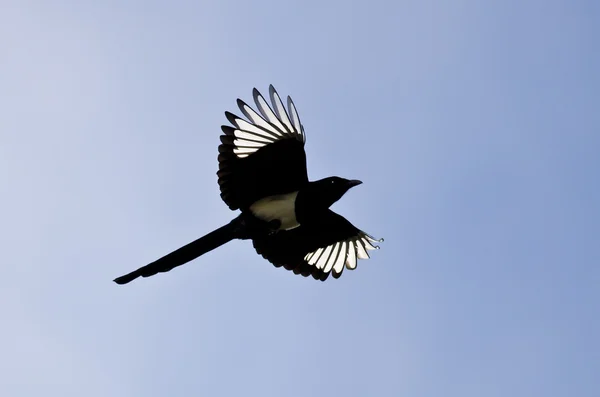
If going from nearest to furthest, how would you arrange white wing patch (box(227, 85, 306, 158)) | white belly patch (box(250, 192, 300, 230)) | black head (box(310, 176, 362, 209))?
white wing patch (box(227, 85, 306, 158)) < black head (box(310, 176, 362, 209)) < white belly patch (box(250, 192, 300, 230))

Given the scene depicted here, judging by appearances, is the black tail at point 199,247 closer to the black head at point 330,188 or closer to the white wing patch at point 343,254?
the black head at point 330,188

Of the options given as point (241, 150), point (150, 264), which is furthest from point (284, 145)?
point (150, 264)

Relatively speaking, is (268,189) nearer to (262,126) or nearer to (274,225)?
(274,225)

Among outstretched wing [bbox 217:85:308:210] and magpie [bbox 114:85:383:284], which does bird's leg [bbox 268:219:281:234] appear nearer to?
magpie [bbox 114:85:383:284]

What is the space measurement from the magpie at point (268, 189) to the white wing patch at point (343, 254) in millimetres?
372

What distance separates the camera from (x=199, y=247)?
10164 millimetres

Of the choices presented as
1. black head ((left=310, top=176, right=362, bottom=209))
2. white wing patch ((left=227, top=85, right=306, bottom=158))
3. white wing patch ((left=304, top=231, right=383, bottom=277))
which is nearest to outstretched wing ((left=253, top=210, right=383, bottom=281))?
white wing patch ((left=304, top=231, right=383, bottom=277))

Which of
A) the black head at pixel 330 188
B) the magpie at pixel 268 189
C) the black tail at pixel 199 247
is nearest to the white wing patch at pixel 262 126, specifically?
the magpie at pixel 268 189

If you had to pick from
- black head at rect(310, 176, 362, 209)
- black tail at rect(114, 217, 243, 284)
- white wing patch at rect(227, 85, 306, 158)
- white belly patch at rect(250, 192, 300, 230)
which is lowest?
black tail at rect(114, 217, 243, 284)

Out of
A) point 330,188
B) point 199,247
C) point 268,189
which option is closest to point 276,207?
point 268,189

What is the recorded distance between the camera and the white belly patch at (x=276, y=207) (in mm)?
10250

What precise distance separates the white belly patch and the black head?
0.68 feet

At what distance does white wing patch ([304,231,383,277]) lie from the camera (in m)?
11.3

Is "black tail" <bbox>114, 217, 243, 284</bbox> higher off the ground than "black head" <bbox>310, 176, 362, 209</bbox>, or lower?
lower
